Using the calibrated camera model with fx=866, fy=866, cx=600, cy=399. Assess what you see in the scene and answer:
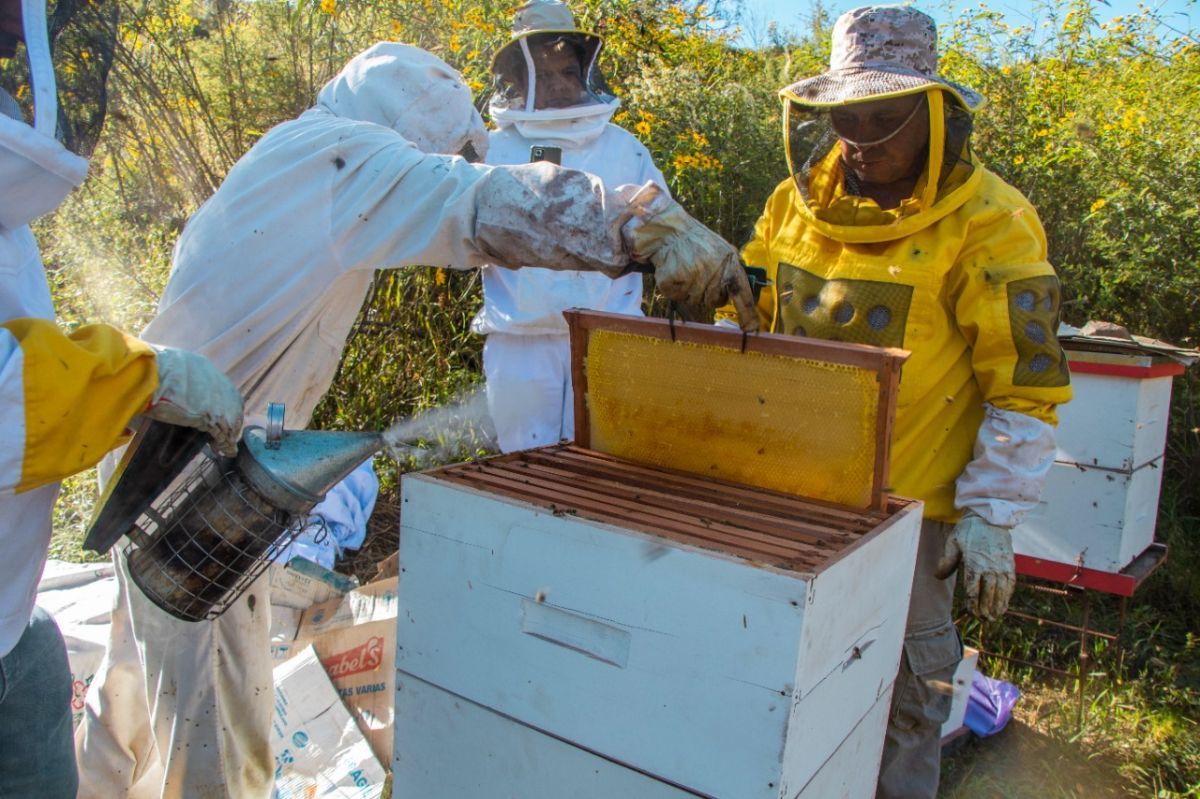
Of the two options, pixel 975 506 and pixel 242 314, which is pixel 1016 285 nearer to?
pixel 975 506

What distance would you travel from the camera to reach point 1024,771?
117 inches

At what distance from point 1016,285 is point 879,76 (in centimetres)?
55

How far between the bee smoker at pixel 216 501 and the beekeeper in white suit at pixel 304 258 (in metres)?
0.34

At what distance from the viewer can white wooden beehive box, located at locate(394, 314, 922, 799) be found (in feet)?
3.97

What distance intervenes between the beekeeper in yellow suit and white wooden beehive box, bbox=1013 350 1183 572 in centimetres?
121

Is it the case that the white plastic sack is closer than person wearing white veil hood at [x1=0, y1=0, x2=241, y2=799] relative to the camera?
No

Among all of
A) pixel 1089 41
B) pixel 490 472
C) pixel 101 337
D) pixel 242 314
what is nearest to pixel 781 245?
pixel 490 472

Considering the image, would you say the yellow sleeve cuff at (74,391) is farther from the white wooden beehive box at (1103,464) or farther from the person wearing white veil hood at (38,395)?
the white wooden beehive box at (1103,464)

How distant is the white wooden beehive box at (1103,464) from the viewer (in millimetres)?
2926

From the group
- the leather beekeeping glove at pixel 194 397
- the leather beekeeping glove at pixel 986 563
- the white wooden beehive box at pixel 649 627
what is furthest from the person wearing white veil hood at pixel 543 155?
the leather beekeeping glove at pixel 194 397

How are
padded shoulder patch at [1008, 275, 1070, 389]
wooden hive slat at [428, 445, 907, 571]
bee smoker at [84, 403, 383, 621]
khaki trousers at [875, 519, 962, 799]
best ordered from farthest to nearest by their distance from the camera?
khaki trousers at [875, 519, 962, 799], padded shoulder patch at [1008, 275, 1070, 389], bee smoker at [84, 403, 383, 621], wooden hive slat at [428, 445, 907, 571]

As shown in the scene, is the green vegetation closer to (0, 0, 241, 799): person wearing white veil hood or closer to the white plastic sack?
the white plastic sack

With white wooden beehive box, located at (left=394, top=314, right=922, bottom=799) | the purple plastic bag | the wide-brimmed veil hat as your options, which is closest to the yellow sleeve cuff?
white wooden beehive box, located at (left=394, top=314, right=922, bottom=799)

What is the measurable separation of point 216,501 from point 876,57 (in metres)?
1.73
